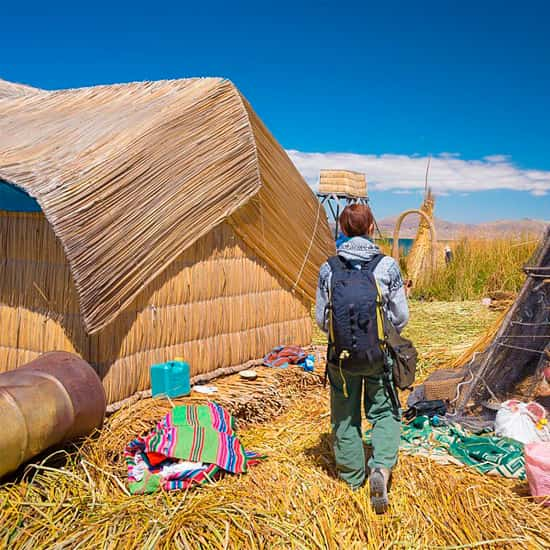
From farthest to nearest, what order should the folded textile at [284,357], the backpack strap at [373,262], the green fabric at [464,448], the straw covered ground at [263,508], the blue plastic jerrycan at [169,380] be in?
the folded textile at [284,357] < the blue plastic jerrycan at [169,380] < the green fabric at [464,448] < the backpack strap at [373,262] < the straw covered ground at [263,508]

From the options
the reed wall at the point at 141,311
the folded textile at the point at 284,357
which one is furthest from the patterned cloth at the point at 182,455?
the folded textile at the point at 284,357

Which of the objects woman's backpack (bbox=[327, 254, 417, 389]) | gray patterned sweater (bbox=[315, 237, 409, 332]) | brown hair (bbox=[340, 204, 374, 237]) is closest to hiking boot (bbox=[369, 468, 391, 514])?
woman's backpack (bbox=[327, 254, 417, 389])

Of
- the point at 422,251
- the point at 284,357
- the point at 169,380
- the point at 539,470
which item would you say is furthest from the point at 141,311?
the point at 422,251

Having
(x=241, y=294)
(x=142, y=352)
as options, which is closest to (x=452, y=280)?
(x=241, y=294)

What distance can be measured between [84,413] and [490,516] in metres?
2.07

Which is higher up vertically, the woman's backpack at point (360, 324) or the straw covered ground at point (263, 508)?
the woman's backpack at point (360, 324)

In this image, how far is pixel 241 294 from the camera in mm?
4723

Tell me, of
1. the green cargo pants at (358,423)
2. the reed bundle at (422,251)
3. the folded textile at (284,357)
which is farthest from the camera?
the reed bundle at (422,251)

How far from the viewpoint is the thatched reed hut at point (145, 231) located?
3.53 metres

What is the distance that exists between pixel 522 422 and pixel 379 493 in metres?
1.40

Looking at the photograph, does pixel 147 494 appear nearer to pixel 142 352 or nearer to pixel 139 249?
pixel 142 352

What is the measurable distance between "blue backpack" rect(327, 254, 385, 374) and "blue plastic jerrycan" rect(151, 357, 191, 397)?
142 centimetres

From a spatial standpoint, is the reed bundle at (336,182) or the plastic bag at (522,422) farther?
the reed bundle at (336,182)

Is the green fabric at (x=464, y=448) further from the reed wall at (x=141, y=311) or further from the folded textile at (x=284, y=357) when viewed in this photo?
the reed wall at (x=141, y=311)
